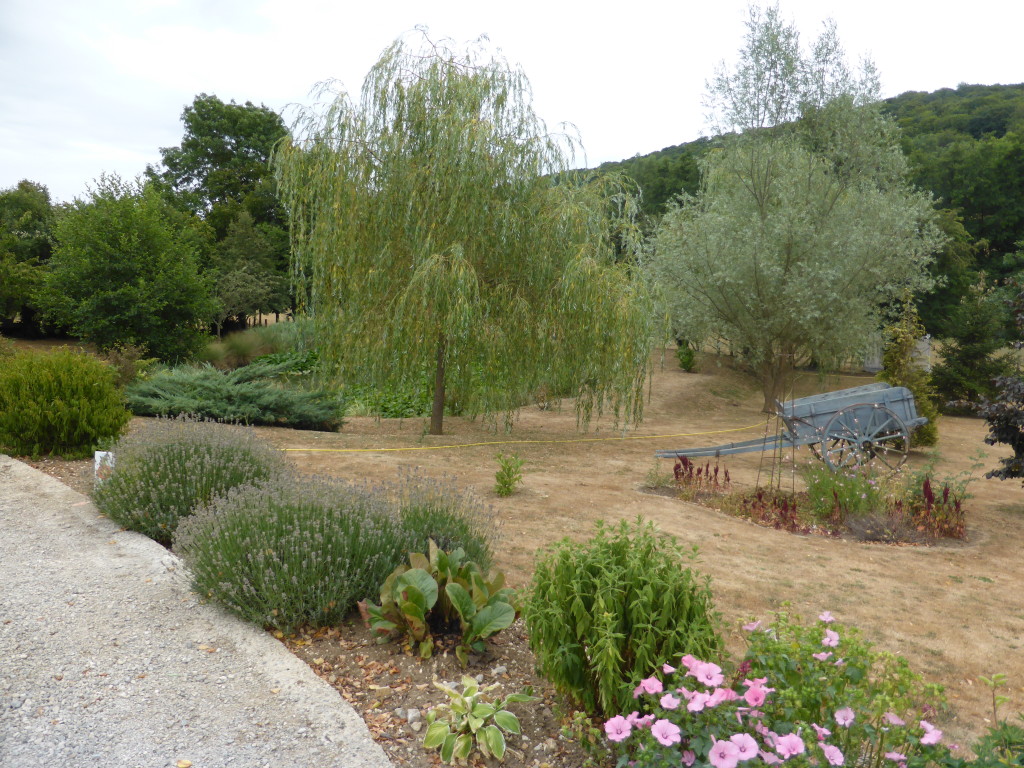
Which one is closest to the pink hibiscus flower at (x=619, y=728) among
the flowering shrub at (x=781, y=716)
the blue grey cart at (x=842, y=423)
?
the flowering shrub at (x=781, y=716)

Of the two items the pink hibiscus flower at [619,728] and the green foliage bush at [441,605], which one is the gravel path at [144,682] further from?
the pink hibiscus flower at [619,728]

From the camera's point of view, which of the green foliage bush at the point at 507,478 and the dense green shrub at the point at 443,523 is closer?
the dense green shrub at the point at 443,523

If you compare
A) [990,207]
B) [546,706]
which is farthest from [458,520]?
[990,207]

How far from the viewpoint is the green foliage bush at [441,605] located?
311 cm

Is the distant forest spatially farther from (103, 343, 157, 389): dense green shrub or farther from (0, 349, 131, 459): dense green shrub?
(0, 349, 131, 459): dense green shrub

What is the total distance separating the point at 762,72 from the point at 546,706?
14507mm

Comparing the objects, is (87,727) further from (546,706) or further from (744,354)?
(744,354)

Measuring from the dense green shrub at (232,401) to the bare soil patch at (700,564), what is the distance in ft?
1.82

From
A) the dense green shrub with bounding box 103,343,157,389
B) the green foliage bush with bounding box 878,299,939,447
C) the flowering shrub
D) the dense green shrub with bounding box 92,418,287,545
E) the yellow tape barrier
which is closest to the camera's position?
the flowering shrub

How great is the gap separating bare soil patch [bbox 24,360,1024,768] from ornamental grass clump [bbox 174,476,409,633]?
0.57 feet

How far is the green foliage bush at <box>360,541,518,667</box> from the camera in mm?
3113

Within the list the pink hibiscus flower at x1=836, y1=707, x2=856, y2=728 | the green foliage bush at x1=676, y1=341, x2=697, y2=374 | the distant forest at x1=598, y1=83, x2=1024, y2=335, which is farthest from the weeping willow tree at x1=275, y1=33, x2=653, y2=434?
the green foliage bush at x1=676, y1=341, x2=697, y2=374

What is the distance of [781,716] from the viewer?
2.26m

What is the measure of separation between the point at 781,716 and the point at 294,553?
225cm
